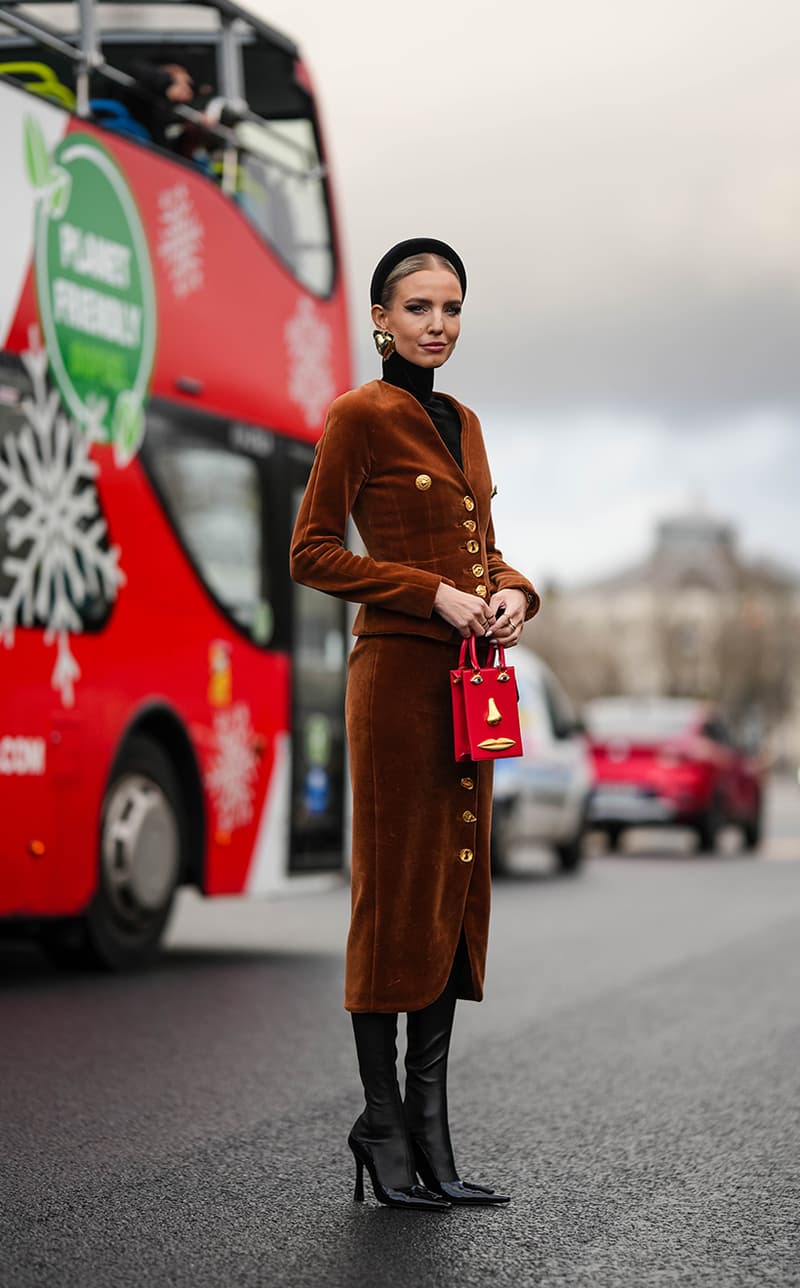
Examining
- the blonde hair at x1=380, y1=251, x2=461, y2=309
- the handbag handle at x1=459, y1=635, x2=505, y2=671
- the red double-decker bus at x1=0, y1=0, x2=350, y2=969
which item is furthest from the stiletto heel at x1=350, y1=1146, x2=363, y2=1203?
the red double-decker bus at x1=0, y1=0, x2=350, y2=969

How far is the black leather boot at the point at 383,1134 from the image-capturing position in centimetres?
482

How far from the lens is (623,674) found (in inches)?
4082

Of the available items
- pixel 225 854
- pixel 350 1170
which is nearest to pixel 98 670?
pixel 225 854

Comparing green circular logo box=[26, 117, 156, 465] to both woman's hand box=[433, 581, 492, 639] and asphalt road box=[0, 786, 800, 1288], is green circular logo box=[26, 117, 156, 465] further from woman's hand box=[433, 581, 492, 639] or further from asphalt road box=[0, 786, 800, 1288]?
woman's hand box=[433, 581, 492, 639]

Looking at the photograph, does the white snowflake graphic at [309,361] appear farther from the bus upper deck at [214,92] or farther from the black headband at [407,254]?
the black headband at [407,254]

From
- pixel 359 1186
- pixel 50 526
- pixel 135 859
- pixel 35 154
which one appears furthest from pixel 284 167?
pixel 359 1186

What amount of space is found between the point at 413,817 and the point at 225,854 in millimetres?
6014

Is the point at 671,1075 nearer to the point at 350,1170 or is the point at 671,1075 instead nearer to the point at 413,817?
the point at 350,1170

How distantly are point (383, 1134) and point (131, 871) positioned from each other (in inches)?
206

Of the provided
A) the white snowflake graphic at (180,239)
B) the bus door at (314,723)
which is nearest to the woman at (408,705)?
the white snowflake graphic at (180,239)

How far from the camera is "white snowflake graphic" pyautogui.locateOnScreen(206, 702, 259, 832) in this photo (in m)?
10.7

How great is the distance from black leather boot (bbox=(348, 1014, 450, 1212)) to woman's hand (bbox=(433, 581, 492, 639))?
2.86 feet

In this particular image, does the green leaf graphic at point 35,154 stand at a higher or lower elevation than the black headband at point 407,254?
higher

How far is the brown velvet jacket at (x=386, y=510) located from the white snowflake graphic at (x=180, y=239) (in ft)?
18.1
